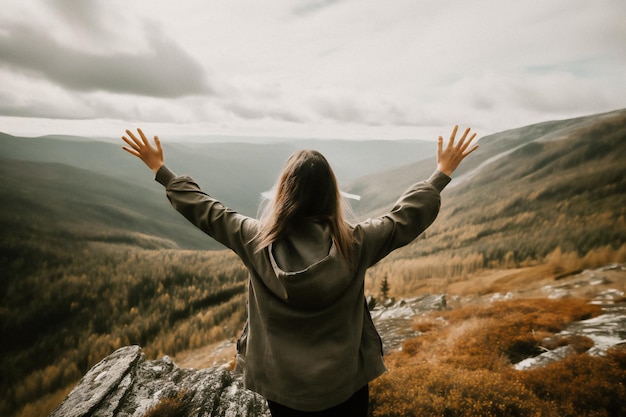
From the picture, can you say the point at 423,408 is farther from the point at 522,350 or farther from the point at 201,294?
the point at 201,294

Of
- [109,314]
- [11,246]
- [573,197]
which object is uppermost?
[573,197]

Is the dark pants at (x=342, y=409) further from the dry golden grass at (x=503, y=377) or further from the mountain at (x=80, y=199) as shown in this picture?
the dry golden grass at (x=503, y=377)

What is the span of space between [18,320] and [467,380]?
84.0 ft

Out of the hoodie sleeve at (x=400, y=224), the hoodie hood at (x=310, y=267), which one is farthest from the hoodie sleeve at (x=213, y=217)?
the hoodie sleeve at (x=400, y=224)

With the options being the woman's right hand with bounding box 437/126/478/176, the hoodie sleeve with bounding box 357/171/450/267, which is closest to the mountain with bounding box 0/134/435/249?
the hoodie sleeve with bounding box 357/171/450/267

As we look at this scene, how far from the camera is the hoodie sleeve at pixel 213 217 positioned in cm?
209

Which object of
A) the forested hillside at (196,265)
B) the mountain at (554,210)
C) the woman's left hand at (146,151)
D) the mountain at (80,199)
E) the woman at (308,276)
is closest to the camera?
the woman at (308,276)

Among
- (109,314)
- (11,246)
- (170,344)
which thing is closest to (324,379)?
(170,344)

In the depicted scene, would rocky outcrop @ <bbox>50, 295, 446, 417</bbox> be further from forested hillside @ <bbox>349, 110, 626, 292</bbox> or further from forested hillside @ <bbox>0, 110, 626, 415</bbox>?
forested hillside @ <bbox>349, 110, 626, 292</bbox>

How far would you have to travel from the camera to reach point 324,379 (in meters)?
1.98

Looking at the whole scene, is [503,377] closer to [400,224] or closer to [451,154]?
[451,154]

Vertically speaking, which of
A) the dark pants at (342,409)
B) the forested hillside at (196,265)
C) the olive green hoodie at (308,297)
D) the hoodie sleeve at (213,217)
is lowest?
the forested hillside at (196,265)

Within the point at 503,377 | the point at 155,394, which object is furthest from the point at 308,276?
the point at 503,377

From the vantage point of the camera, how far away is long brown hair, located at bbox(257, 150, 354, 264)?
1.85 meters
